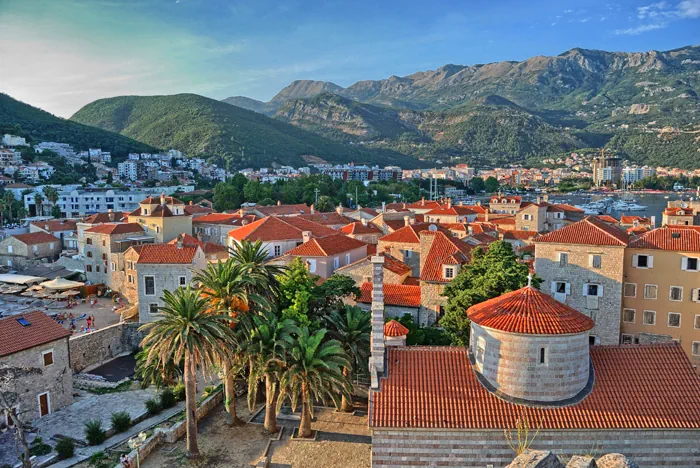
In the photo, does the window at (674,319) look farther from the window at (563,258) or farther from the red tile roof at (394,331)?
the red tile roof at (394,331)

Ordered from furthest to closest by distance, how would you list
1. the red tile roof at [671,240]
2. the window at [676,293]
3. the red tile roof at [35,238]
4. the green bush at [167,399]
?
the red tile roof at [35,238] → the window at [676,293] → the red tile roof at [671,240] → the green bush at [167,399]

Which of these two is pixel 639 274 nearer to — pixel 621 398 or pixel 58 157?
pixel 621 398

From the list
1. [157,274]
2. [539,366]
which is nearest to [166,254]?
[157,274]

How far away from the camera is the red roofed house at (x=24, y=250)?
65875mm

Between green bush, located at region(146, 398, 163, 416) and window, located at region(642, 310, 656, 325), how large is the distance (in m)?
28.5

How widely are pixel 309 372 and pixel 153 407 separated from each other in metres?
10.5

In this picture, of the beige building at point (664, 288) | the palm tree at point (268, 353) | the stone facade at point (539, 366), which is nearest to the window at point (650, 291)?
the beige building at point (664, 288)

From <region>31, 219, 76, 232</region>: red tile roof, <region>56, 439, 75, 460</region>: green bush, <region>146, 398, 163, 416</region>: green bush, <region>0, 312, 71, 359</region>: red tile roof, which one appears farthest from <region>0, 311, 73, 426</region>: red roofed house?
<region>31, 219, 76, 232</region>: red tile roof

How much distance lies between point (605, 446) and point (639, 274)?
18.6 m

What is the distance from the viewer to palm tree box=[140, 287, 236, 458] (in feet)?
65.6

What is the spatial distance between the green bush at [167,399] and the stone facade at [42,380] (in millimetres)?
5565

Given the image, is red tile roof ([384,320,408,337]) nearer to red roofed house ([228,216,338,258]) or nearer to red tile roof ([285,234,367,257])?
red tile roof ([285,234,367,257])

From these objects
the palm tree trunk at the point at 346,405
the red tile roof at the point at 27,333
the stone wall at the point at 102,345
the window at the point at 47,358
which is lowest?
the stone wall at the point at 102,345

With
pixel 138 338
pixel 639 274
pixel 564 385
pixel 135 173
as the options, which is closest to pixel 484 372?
pixel 564 385
